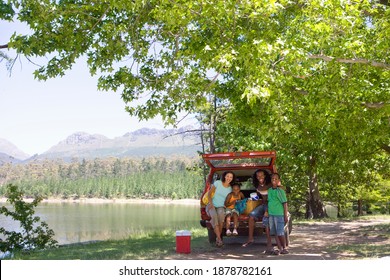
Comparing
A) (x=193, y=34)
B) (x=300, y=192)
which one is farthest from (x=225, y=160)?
(x=300, y=192)

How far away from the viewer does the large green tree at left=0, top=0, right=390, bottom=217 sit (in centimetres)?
1019

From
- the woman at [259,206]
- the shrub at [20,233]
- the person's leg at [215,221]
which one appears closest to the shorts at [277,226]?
the woman at [259,206]

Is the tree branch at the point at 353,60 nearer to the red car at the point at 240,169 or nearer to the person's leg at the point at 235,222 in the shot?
the red car at the point at 240,169

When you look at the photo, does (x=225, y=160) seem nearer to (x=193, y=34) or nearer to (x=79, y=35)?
(x=193, y=34)

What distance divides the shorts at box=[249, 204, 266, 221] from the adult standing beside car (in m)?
0.69

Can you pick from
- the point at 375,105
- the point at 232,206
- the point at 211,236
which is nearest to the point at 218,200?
the point at 232,206

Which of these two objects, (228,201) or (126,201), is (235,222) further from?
(126,201)

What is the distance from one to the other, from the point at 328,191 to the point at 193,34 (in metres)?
30.4

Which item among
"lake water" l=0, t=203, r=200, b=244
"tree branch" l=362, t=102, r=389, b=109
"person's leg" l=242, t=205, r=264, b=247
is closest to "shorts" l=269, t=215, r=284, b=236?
"person's leg" l=242, t=205, r=264, b=247

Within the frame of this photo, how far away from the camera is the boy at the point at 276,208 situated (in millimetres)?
10344

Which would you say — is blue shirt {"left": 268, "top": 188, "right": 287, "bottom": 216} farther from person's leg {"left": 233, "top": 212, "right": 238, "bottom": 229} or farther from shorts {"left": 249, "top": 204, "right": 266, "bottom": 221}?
person's leg {"left": 233, "top": 212, "right": 238, "bottom": 229}

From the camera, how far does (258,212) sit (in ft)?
36.5

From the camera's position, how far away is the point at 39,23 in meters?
11.8

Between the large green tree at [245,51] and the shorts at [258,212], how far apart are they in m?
2.02
